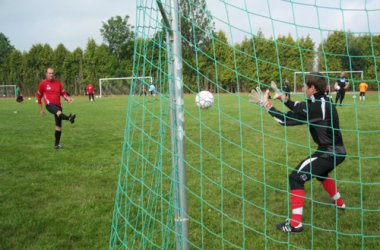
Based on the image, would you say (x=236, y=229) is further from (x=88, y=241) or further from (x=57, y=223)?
(x=57, y=223)

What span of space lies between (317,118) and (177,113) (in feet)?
5.53

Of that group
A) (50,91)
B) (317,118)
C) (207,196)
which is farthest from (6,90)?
(317,118)

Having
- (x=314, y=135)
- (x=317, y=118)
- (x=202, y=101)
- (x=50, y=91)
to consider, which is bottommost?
(x=314, y=135)

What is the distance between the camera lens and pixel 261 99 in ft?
10.8

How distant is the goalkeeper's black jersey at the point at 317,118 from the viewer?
325cm

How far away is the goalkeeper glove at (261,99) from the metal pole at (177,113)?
1132mm

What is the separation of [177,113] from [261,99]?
127 centimetres

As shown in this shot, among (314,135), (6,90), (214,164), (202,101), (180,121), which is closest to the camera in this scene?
(180,121)

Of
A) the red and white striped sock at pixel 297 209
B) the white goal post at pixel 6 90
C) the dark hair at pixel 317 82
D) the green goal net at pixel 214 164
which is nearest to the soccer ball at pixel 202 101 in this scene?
the green goal net at pixel 214 164

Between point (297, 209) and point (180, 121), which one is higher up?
point (180, 121)

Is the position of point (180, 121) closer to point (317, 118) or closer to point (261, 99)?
point (261, 99)

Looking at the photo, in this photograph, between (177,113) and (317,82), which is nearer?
(177,113)

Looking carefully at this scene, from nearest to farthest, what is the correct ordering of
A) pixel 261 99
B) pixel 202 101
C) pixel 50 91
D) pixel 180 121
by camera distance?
1. pixel 180 121
2. pixel 261 99
3. pixel 202 101
4. pixel 50 91

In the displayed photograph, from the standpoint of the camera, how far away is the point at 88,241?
3213mm
